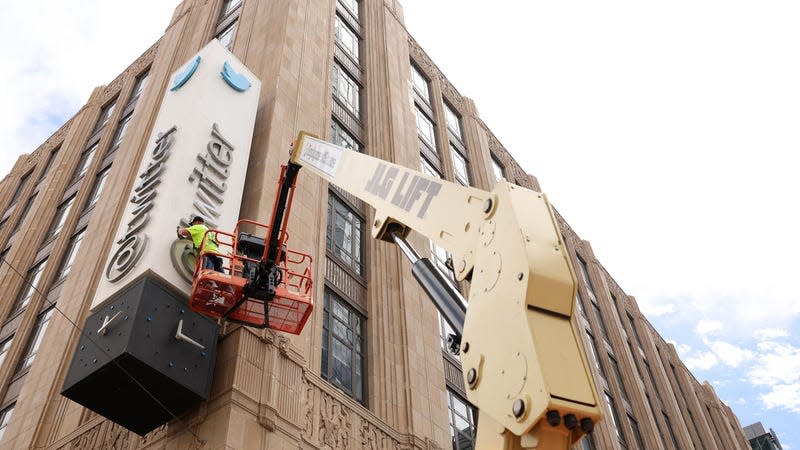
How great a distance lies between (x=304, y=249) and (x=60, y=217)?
18239mm

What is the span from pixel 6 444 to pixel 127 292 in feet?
23.2

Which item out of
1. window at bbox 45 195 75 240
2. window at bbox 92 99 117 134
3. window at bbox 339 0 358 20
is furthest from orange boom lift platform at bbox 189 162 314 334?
window at bbox 92 99 117 134

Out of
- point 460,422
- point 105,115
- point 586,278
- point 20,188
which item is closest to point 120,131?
point 105,115

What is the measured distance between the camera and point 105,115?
36.2m

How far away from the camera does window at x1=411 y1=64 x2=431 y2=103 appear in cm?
3569

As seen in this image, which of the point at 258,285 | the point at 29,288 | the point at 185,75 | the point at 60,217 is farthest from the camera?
the point at 60,217

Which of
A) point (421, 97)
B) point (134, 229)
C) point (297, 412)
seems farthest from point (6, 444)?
point (421, 97)

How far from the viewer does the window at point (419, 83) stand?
35688mm

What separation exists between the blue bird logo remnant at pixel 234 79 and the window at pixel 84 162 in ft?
48.5

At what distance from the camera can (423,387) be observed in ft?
61.0

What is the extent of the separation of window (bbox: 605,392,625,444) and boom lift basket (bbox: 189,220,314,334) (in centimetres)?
2462

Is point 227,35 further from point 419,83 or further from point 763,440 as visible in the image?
point 763,440

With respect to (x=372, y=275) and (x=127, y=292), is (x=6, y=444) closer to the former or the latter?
(x=127, y=292)

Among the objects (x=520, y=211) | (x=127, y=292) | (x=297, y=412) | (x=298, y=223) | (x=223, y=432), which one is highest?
(x=298, y=223)
